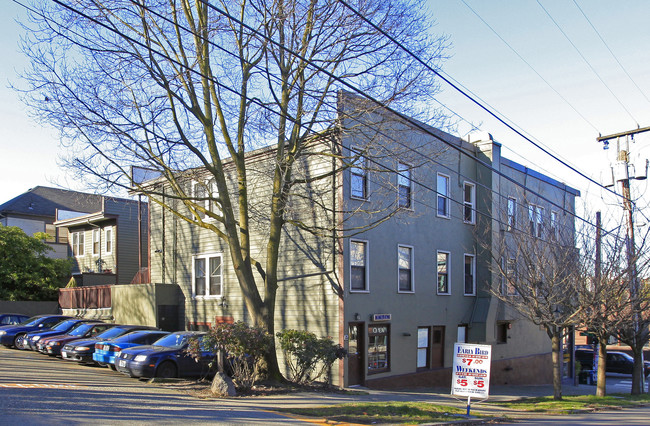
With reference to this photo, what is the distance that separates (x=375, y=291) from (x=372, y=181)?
3.77 meters

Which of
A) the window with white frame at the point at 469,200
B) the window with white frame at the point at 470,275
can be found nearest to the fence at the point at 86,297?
the window with white frame at the point at 470,275

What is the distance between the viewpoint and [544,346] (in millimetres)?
28797

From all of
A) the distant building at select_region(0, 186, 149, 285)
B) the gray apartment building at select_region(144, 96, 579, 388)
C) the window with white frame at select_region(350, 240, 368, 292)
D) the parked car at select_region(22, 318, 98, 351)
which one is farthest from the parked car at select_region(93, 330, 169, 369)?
the distant building at select_region(0, 186, 149, 285)

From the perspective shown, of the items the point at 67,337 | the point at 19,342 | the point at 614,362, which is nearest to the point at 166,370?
the point at 67,337

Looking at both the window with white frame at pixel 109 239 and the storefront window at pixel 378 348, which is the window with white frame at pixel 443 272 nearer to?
the storefront window at pixel 378 348

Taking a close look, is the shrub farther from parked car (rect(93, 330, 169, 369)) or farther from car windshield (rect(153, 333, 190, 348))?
parked car (rect(93, 330, 169, 369))

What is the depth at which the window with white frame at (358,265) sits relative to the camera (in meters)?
19.8

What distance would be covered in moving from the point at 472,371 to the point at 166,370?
26.7ft

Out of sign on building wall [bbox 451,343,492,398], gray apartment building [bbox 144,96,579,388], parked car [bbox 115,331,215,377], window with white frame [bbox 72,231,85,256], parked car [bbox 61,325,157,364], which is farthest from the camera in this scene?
window with white frame [bbox 72,231,85,256]

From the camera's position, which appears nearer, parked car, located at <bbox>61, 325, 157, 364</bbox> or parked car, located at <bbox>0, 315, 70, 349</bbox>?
parked car, located at <bbox>61, 325, 157, 364</bbox>

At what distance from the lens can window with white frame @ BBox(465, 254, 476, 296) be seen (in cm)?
2462

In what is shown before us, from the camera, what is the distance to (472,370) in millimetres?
14078

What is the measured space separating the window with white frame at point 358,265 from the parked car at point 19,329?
42.2ft

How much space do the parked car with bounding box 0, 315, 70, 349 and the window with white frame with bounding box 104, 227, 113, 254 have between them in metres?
10.4
